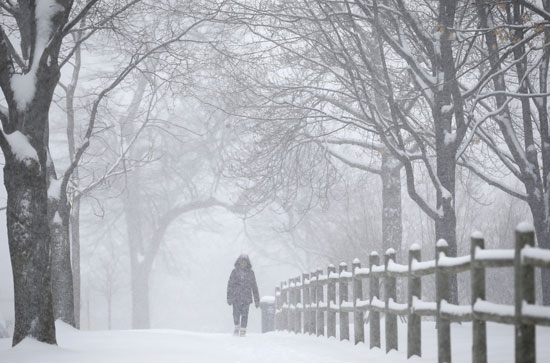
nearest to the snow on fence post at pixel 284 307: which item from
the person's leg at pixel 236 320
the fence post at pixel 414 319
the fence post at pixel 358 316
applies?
the person's leg at pixel 236 320

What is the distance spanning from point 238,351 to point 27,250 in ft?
10.7

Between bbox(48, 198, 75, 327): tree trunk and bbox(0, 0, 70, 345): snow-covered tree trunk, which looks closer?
bbox(0, 0, 70, 345): snow-covered tree trunk

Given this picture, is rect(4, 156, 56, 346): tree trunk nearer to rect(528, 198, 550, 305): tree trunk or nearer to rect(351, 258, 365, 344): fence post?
rect(351, 258, 365, 344): fence post

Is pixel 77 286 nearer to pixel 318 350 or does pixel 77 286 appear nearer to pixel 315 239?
pixel 318 350

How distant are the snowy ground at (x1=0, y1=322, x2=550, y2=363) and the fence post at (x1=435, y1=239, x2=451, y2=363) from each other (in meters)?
0.50

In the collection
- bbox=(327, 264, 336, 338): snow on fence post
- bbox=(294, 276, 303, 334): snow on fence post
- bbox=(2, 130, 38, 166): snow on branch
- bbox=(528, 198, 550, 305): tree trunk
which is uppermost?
bbox=(2, 130, 38, 166): snow on branch

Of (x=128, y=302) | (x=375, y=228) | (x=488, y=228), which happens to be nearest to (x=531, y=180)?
(x=375, y=228)

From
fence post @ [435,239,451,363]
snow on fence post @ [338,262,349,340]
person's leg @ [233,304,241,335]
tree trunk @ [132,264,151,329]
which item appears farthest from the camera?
tree trunk @ [132,264,151,329]

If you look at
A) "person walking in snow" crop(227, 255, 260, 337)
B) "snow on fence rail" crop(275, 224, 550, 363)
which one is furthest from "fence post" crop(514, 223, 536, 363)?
"person walking in snow" crop(227, 255, 260, 337)

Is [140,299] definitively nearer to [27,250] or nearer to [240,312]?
[240,312]

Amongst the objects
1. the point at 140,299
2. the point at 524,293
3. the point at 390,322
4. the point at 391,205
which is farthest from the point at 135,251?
the point at 524,293

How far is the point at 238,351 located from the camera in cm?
975

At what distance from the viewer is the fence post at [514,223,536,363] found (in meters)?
5.05

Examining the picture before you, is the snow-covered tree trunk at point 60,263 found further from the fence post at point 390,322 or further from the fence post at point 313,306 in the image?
the fence post at point 390,322
